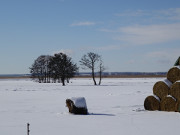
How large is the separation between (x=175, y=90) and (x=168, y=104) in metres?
0.74

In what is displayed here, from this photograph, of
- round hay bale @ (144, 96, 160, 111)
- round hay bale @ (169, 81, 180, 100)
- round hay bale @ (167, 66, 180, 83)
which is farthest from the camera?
round hay bale @ (144, 96, 160, 111)

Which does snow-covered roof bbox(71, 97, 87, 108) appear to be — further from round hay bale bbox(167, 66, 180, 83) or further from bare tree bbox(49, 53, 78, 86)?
bare tree bbox(49, 53, 78, 86)

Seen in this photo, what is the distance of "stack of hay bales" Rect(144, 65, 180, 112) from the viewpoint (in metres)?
15.3

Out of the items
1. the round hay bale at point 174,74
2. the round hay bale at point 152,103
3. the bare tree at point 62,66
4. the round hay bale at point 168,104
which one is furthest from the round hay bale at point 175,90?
the bare tree at point 62,66

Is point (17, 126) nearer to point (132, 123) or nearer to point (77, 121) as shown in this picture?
point (77, 121)

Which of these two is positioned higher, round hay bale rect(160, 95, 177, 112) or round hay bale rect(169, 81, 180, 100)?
round hay bale rect(169, 81, 180, 100)

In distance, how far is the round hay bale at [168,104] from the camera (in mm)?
15312

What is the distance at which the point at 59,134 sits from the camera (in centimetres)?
1006

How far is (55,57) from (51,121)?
2369 inches

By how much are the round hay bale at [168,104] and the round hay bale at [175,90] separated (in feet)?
0.64

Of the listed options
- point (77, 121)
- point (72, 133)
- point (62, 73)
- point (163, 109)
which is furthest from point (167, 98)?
point (62, 73)

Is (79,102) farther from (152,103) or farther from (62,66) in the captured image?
(62,66)

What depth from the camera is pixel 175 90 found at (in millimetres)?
15367

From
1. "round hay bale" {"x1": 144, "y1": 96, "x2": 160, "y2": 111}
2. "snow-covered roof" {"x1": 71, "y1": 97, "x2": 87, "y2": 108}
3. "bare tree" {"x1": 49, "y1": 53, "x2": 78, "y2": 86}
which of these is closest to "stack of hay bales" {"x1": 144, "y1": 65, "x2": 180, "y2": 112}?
"round hay bale" {"x1": 144, "y1": 96, "x2": 160, "y2": 111}
